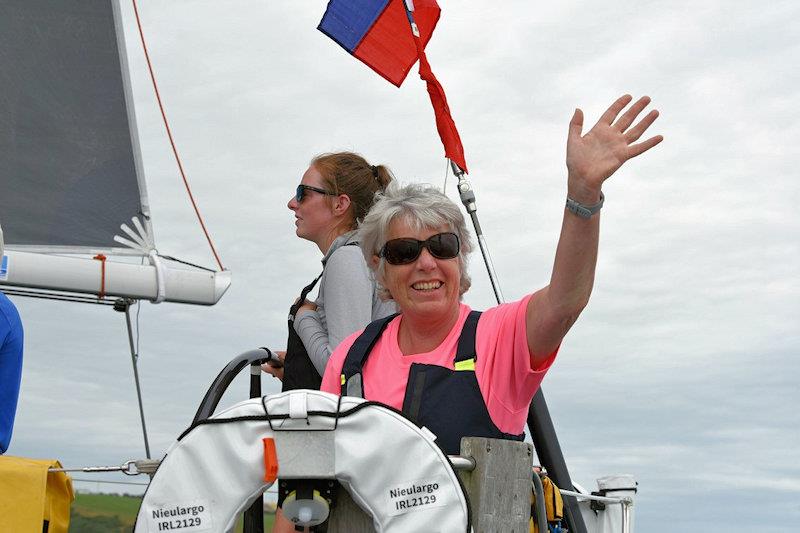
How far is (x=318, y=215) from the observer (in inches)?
179

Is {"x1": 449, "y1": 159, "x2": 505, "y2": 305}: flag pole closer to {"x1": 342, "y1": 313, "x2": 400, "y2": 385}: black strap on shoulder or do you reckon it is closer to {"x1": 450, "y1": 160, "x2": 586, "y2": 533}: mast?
{"x1": 450, "y1": 160, "x2": 586, "y2": 533}: mast

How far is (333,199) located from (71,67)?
4.26 m

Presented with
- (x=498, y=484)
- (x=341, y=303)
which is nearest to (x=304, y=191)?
(x=341, y=303)

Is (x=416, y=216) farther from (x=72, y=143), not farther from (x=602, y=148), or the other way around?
(x=72, y=143)

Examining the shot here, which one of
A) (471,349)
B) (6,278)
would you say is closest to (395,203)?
(471,349)

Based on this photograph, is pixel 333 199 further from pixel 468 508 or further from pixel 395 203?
pixel 468 508

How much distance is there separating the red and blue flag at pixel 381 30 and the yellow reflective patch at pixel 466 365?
3867 millimetres

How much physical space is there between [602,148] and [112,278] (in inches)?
190

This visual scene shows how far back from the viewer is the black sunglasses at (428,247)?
3.26 metres

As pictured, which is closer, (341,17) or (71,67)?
(341,17)

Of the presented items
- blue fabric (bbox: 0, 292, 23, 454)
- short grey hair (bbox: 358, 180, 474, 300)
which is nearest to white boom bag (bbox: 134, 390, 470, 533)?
short grey hair (bbox: 358, 180, 474, 300)

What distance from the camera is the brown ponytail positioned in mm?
4582

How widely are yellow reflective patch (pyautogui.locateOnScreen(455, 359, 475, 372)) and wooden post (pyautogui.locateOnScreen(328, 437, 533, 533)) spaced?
1.29ft

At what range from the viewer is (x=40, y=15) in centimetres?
785
